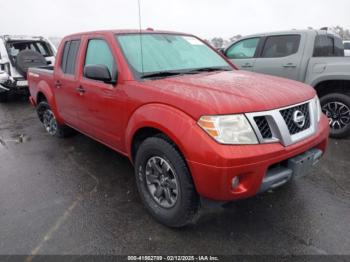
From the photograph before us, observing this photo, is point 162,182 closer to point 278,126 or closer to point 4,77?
point 278,126

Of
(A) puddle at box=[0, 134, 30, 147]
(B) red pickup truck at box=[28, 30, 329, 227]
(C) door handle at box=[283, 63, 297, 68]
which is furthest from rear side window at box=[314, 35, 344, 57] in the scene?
(A) puddle at box=[0, 134, 30, 147]

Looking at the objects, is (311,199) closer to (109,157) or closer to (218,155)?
(218,155)

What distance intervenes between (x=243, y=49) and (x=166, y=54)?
3424 mm

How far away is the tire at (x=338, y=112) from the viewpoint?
4582mm

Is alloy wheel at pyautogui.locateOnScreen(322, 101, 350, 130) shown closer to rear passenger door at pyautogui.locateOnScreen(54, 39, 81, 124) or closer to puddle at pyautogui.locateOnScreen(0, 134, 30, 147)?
rear passenger door at pyautogui.locateOnScreen(54, 39, 81, 124)

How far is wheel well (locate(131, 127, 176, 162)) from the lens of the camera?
2.45m

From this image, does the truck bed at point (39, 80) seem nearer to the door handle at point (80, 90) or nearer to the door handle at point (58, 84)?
the door handle at point (58, 84)

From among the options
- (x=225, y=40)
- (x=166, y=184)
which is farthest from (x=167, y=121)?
(x=225, y=40)

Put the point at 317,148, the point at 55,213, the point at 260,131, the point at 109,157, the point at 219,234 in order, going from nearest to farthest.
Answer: the point at 260,131 < the point at 219,234 < the point at 317,148 < the point at 55,213 < the point at 109,157

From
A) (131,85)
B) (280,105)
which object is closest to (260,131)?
(280,105)

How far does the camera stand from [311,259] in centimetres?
217

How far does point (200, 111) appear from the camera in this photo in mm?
2100

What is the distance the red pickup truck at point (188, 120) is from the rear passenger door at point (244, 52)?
2.35 meters

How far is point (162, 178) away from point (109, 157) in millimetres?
1811
